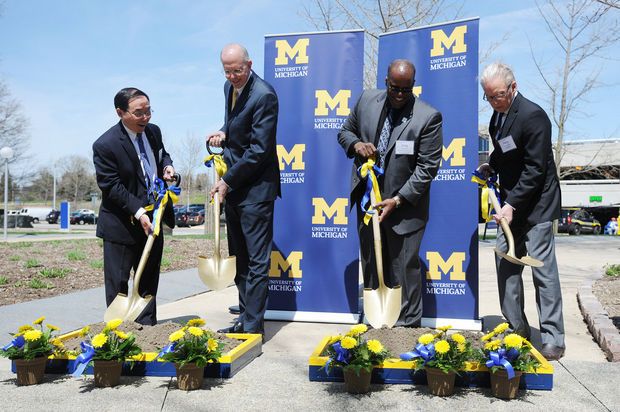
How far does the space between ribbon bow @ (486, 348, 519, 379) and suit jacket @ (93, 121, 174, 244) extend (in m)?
2.58

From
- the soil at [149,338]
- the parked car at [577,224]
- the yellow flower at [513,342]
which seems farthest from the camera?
the parked car at [577,224]

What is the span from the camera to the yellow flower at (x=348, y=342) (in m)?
3.02

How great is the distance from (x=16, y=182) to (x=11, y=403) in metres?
44.8

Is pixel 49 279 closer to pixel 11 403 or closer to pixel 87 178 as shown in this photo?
pixel 11 403

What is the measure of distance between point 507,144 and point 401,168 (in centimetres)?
75

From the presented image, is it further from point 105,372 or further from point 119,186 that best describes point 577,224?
point 105,372

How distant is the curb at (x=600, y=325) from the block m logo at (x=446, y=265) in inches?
43.8

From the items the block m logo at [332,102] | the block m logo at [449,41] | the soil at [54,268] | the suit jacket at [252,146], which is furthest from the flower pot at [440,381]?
the soil at [54,268]

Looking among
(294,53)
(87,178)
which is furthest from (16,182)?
(294,53)

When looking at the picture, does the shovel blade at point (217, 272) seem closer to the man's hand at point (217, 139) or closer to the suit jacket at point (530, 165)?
the man's hand at point (217, 139)

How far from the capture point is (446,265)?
5.08 metres

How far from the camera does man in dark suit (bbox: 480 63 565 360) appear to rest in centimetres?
389

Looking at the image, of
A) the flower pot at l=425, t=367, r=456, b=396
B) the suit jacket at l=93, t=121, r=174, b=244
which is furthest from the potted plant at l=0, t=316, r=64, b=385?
the flower pot at l=425, t=367, r=456, b=396

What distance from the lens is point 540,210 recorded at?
3.96 m
